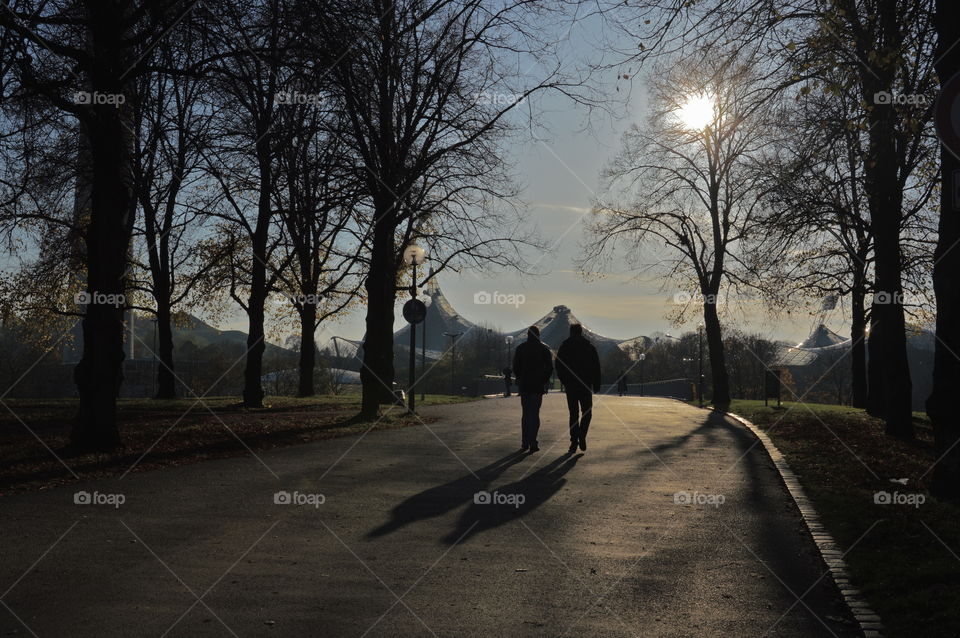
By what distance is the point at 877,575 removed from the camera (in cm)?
529

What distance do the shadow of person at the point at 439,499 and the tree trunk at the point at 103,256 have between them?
502cm

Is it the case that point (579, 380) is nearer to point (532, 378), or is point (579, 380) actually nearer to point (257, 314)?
point (532, 378)

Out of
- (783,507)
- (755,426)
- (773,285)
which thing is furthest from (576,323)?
(773,285)

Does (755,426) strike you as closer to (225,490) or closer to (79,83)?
(225,490)

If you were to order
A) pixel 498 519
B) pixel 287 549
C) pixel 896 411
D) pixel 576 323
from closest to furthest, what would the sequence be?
1. pixel 287 549
2. pixel 498 519
3. pixel 576 323
4. pixel 896 411

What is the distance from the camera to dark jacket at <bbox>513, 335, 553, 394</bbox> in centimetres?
1288

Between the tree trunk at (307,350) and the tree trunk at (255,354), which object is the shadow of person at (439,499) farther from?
the tree trunk at (307,350)

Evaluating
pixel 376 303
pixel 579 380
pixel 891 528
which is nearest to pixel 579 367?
pixel 579 380

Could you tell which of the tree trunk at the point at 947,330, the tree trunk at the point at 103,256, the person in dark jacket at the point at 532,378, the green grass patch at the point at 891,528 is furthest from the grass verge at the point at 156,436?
the tree trunk at the point at 947,330

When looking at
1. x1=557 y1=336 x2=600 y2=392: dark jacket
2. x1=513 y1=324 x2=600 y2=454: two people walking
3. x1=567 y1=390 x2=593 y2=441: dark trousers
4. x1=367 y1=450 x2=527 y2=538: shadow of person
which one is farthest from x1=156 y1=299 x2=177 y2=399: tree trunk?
x1=367 y1=450 x2=527 y2=538: shadow of person

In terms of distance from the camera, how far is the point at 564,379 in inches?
510

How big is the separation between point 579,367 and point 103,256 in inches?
273

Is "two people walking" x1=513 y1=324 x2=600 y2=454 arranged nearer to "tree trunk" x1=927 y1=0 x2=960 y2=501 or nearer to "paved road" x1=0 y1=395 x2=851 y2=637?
"paved road" x1=0 y1=395 x2=851 y2=637

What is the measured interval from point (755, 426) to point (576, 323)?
7.15 metres
